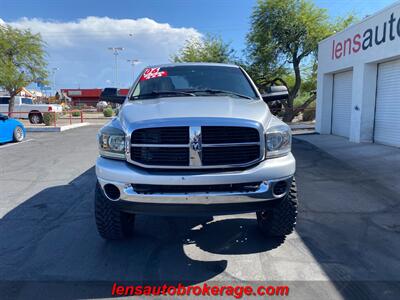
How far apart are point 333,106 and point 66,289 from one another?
12.8 m

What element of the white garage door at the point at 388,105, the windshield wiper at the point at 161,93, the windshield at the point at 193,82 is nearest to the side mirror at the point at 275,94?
the windshield at the point at 193,82

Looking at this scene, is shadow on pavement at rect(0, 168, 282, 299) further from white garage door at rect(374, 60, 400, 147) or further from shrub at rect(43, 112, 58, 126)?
shrub at rect(43, 112, 58, 126)

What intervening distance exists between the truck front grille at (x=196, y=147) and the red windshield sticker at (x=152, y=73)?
1.76 metres

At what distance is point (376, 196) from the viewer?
537cm

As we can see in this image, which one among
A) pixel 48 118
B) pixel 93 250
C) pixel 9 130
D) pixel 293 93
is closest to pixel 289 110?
pixel 293 93

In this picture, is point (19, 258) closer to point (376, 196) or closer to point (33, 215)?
point (33, 215)

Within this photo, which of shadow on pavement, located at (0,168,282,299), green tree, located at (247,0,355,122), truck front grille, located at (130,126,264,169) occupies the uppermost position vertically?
green tree, located at (247,0,355,122)

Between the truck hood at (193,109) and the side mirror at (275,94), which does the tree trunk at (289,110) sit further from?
the truck hood at (193,109)

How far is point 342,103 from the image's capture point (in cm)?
1262

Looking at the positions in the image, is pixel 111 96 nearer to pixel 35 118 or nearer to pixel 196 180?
pixel 196 180

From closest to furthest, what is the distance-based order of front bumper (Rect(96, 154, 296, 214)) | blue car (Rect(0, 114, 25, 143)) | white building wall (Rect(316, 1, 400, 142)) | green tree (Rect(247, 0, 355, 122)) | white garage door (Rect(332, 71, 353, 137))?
front bumper (Rect(96, 154, 296, 214)), white building wall (Rect(316, 1, 400, 142)), blue car (Rect(0, 114, 25, 143)), white garage door (Rect(332, 71, 353, 137)), green tree (Rect(247, 0, 355, 122))

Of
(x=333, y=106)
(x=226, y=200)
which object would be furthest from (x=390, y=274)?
(x=333, y=106)

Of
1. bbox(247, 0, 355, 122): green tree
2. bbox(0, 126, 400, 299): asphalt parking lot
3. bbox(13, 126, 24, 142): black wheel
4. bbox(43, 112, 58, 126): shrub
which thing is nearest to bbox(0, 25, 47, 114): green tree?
bbox(43, 112, 58, 126): shrub

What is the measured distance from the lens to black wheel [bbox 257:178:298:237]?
3303 mm
